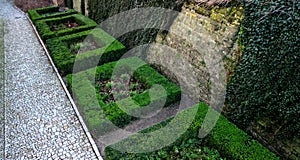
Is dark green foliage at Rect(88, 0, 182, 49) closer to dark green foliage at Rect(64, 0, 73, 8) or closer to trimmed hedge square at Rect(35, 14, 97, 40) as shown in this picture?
trimmed hedge square at Rect(35, 14, 97, 40)

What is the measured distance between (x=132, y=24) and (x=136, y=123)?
12.3ft

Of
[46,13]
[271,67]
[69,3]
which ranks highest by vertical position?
[271,67]

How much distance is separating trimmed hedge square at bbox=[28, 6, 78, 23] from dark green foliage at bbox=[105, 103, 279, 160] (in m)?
8.80

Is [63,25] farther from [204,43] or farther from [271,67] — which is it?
[271,67]

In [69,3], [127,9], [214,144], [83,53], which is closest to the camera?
[214,144]

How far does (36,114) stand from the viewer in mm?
5805

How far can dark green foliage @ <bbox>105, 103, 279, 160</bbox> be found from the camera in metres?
4.45

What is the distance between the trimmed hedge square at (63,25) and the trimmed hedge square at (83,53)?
1.43ft

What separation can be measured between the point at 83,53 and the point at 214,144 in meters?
4.96

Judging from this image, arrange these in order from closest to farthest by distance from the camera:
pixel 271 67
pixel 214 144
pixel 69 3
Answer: pixel 271 67 → pixel 214 144 → pixel 69 3

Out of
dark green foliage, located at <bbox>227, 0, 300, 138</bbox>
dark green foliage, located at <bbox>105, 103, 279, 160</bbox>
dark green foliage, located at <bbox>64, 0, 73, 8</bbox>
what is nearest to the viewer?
dark green foliage, located at <bbox>227, 0, 300, 138</bbox>

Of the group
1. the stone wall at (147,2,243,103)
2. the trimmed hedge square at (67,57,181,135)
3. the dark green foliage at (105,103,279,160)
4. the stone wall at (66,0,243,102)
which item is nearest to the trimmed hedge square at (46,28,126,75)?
the trimmed hedge square at (67,57,181,135)

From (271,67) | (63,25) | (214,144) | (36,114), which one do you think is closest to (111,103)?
(36,114)

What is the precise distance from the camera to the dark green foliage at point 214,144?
4.45 metres
